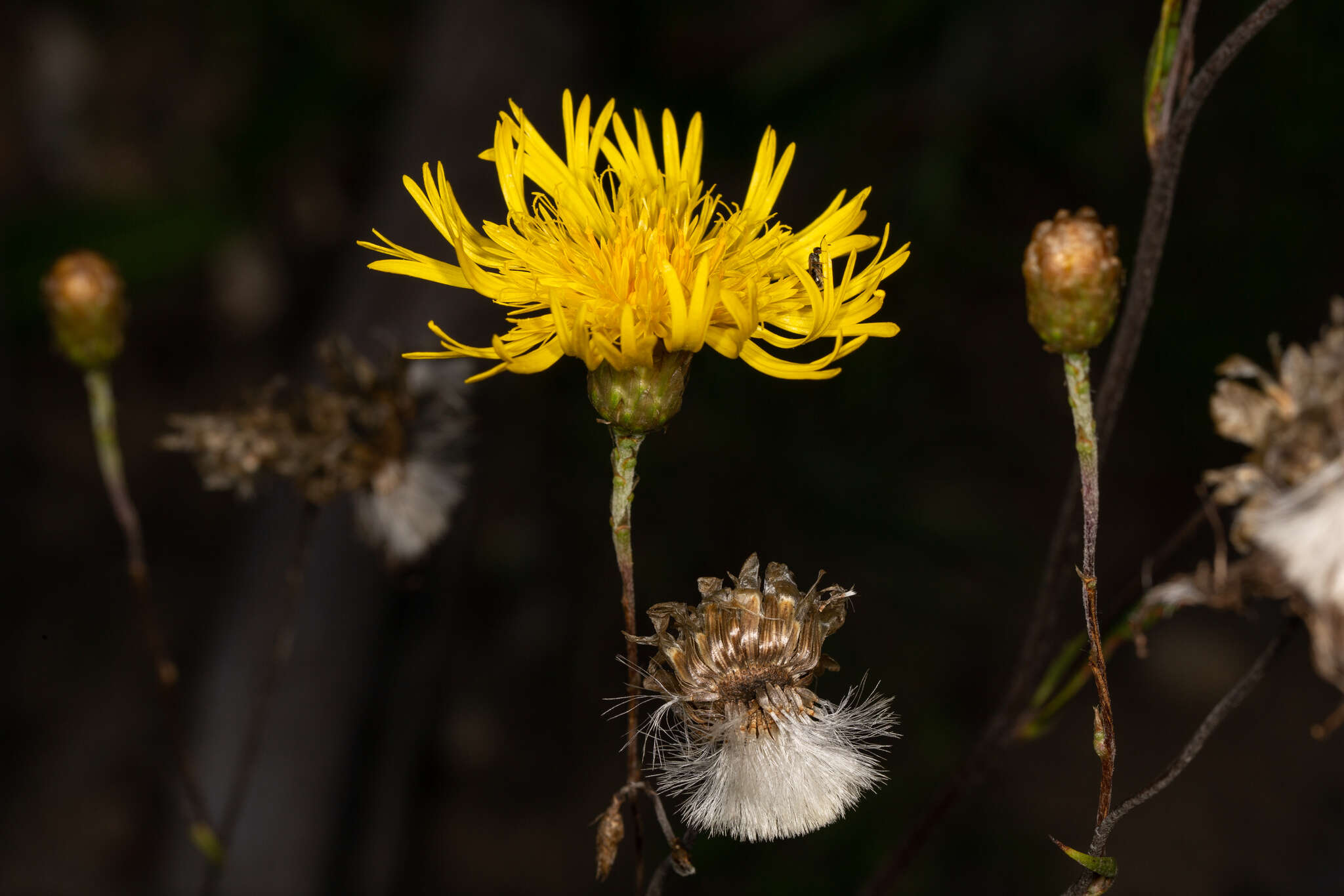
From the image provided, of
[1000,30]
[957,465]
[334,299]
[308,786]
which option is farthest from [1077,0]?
[308,786]

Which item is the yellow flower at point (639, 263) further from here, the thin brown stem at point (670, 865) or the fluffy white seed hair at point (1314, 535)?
the thin brown stem at point (670, 865)

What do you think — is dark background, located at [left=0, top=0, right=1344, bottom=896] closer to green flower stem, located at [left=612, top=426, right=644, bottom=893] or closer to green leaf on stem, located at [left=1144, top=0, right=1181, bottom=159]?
green flower stem, located at [left=612, top=426, right=644, bottom=893]

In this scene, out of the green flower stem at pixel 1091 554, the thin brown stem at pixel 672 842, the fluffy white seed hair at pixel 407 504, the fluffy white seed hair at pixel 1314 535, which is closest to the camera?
the fluffy white seed hair at pixel 1314 535

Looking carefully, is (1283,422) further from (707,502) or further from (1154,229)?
(707,502)

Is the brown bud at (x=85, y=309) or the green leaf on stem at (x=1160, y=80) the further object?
the brown bud at (x=85, y=309)

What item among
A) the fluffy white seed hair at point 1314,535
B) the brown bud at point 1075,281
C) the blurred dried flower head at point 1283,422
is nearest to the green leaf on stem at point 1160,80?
the brown bud at point 1075,281

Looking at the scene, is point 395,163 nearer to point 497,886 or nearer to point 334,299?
point 334,299
